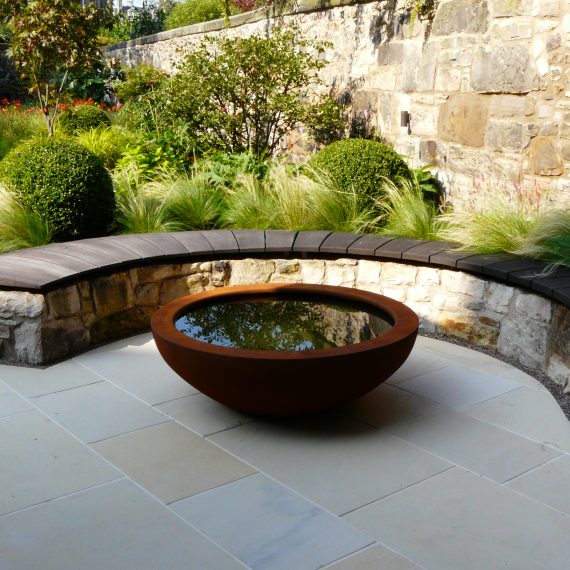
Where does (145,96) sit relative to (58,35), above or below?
below

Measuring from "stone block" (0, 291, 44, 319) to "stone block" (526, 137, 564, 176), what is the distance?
10.5 feet

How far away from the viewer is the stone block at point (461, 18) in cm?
500

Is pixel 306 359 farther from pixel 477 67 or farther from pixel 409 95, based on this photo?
pixel 409 95

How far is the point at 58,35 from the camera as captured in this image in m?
7.54

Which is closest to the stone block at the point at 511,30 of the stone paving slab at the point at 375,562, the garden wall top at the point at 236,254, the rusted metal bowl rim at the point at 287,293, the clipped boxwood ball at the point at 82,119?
the garden wall top at the point at 236,254

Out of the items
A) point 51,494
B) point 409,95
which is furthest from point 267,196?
point 51,494

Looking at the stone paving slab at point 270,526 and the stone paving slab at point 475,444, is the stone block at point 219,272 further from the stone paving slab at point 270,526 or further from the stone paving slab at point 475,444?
the stone paving slab at point 270,526

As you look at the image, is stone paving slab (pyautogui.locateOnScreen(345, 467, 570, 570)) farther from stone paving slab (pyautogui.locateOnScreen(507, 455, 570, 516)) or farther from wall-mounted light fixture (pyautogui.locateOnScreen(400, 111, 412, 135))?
wall-mounted light fixture (pyautogui.locateOnScreen(400, 111, 412, 135))

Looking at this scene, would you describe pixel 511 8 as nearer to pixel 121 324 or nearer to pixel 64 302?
pixel 121 324

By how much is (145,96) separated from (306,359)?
21.5 ft

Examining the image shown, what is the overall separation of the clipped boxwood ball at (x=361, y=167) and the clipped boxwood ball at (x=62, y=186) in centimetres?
157

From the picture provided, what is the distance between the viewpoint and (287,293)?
11.4ft

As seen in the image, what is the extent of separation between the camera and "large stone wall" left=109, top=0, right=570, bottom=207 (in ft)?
14.9

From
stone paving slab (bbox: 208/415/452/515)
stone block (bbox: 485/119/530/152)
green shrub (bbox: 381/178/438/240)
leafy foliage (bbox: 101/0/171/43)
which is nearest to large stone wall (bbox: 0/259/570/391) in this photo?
green shrub (bbox: 381/178/438/240)
